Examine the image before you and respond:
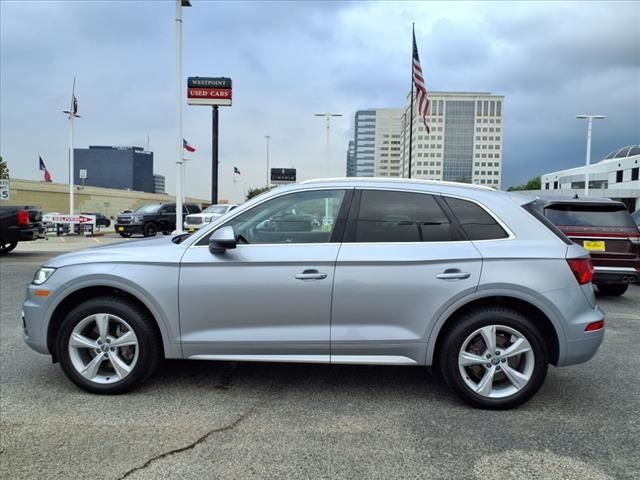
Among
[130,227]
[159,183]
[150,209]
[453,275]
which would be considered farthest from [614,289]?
[159,183]

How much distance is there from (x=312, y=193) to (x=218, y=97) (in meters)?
20.0

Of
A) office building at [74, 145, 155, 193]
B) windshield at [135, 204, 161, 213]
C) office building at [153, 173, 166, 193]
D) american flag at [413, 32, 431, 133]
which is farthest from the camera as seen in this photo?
office building at [153, 173, 166, 193]

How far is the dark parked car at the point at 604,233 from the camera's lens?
291 inches

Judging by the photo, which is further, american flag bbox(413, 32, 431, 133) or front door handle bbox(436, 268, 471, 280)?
american flag bbox(413, 32, 431, 133)

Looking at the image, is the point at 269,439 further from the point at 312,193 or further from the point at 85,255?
the point at 85,255

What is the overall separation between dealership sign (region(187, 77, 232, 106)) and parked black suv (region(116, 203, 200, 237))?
19.3ft

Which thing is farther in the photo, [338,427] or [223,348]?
[223,348]

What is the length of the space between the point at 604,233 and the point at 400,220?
552 centimetres

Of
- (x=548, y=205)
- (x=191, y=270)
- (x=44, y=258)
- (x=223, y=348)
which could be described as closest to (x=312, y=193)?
(x=191, y=270)

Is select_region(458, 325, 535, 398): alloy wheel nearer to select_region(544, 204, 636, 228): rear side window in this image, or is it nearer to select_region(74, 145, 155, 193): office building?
select_region(544, 204, 636, 228): rear side window

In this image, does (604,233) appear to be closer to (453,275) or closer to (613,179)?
(453,275)

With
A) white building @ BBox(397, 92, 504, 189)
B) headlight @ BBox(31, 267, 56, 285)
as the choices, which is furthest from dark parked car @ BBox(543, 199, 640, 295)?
white building @ BBox(397, 92, 504, 189)

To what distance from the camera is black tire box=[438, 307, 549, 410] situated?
338 centimetres

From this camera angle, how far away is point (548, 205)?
24.7ft
